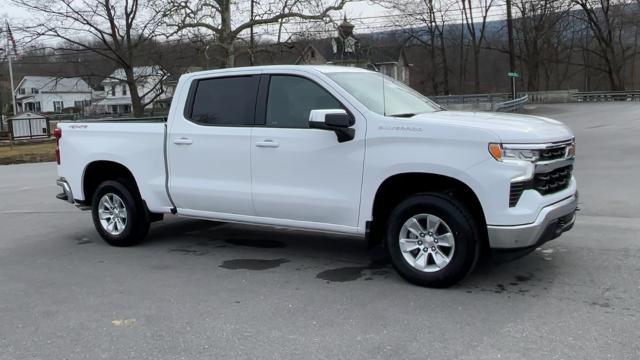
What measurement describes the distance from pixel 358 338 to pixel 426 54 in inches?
2793

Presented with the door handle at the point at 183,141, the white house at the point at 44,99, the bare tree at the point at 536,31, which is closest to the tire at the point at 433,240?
the door handle at the point at 183,141

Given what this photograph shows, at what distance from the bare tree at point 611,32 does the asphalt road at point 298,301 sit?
5630 cm

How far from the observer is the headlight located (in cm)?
477

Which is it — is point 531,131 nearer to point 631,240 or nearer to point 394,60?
point 631,240

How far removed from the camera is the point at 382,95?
5.98m

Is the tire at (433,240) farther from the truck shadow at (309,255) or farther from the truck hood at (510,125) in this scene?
the truck hood at (510,125)

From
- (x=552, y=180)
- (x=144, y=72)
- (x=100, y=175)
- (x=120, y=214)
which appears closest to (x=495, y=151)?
(x=552, y=180)

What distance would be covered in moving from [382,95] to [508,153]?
5.24 ft

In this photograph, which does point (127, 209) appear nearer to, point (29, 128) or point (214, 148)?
point (214, 148)

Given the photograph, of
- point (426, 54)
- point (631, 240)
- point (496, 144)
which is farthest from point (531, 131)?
point (426, 54)

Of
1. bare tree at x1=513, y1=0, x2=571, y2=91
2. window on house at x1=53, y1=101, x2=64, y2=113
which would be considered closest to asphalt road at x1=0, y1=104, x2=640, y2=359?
bare tree at x1=513, y1=0, x2=571, y2=91

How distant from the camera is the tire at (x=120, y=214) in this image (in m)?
7.15

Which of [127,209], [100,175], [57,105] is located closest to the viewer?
[127,209]

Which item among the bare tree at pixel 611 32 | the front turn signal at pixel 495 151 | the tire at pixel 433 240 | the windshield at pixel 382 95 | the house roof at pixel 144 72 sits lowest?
the tire at pixel 433 240
